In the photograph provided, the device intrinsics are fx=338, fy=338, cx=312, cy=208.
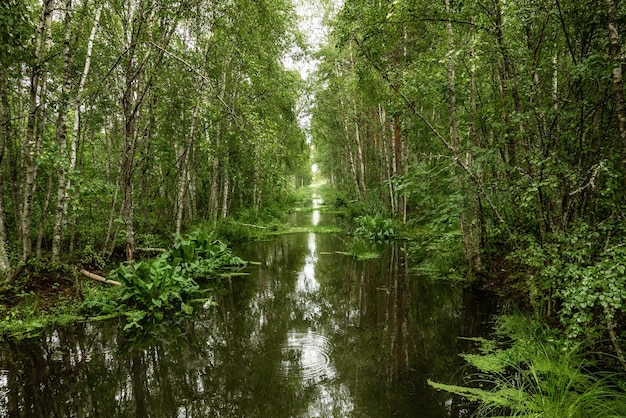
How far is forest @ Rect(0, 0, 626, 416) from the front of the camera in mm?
3447

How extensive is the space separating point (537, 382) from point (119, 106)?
10.5 m

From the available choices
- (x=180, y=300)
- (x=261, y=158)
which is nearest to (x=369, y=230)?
(x=261, y=158)

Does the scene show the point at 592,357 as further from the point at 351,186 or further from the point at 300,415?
the point at 351,186

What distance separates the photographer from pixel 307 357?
4.65m

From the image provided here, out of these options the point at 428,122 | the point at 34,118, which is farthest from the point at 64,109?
the point at 428,122

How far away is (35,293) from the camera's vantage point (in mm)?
6195

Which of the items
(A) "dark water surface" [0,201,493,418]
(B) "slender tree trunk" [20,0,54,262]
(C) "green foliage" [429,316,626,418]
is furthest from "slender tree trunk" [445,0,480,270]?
(B) "slender tree trunk" [20,0,54,262]

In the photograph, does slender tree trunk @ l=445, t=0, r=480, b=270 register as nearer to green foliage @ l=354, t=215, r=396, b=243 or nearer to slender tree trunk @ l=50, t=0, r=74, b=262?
green foliage @ l=354, t=215, r=396, b=243

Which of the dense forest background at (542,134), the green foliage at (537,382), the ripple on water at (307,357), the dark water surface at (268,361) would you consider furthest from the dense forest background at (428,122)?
the ripple on water at (307,357)

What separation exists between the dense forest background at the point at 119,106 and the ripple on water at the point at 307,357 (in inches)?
134

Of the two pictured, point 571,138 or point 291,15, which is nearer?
point 571,138

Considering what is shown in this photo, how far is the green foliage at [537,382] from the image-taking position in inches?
114

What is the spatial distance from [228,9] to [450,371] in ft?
31.5

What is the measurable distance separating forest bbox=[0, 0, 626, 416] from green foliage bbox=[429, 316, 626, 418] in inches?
4.1
